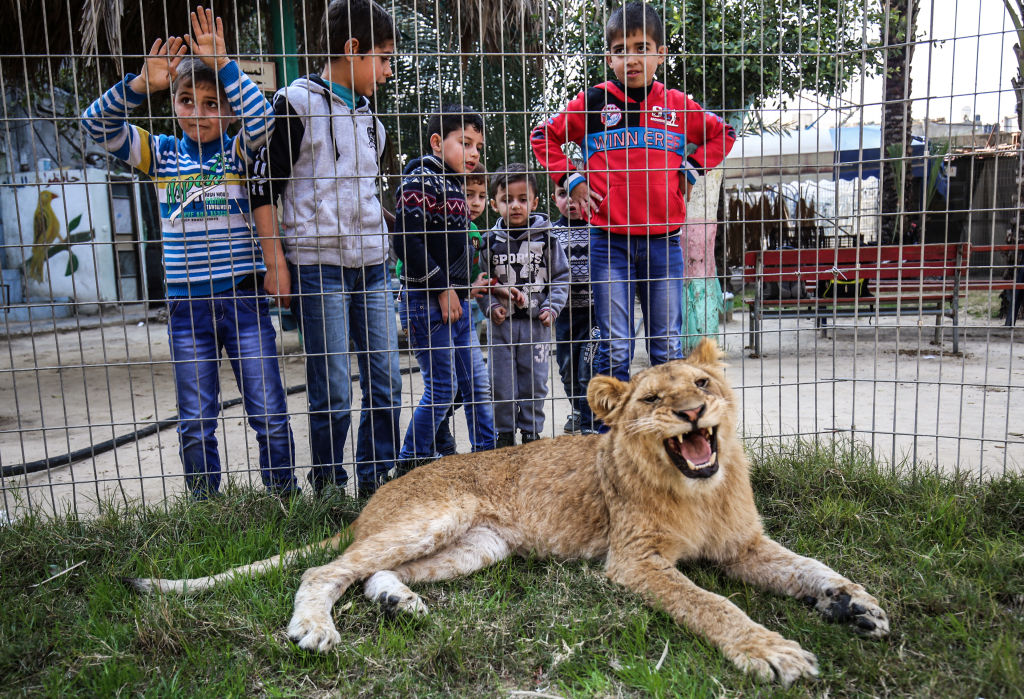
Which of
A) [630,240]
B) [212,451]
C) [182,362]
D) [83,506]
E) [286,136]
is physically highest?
[286,136]

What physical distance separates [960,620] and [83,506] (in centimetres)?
417

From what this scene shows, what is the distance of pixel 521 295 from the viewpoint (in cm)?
471

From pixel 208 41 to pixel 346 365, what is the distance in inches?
63.5

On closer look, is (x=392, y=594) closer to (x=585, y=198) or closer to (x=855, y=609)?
(x=855, y=609)

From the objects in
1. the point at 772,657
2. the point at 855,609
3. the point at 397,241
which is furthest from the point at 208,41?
the point at 855,609

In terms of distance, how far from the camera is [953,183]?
13.6 m

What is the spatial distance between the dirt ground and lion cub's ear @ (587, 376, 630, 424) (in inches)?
30.1

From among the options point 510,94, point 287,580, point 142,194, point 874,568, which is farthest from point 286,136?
point 142,194

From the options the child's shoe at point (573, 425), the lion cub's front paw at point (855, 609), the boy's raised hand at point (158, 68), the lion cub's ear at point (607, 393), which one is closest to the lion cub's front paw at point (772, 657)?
the lion cub's front paw at point (855, 609)

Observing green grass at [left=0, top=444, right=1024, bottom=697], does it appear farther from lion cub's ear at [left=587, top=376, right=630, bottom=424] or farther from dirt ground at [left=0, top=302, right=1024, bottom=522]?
lion cub's ear at [left=587, top=376, right=630, bottom=424]

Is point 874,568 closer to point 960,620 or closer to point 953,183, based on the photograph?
point 960,620

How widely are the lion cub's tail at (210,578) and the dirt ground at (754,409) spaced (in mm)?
709

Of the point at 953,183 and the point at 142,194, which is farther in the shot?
the point at 142,194

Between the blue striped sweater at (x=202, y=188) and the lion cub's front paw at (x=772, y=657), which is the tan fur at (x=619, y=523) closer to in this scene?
the lion cub's front paw at (x=772, y=657)
